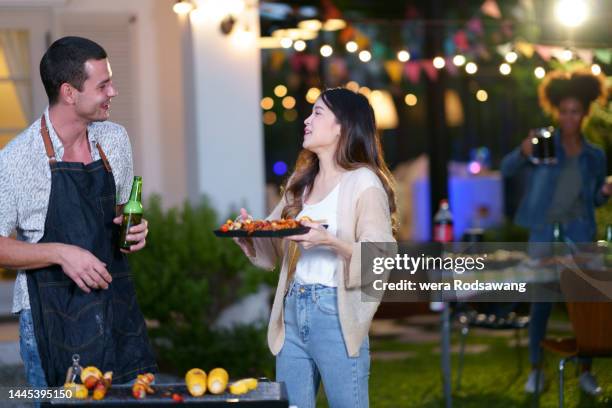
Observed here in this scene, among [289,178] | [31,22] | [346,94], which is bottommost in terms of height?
[289,178]

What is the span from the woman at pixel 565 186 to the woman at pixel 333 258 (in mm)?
2817

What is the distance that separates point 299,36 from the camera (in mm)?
10414

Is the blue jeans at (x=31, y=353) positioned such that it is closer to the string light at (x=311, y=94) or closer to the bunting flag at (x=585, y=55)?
the bunting flag at (x=585, y=55)

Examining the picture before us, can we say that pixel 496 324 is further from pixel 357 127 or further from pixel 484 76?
pixel 484 76

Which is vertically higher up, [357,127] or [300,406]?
[357,127]

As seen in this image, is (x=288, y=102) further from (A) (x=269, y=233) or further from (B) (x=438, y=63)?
(A) (x=269, y=233)

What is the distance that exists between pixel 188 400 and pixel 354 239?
848 mm

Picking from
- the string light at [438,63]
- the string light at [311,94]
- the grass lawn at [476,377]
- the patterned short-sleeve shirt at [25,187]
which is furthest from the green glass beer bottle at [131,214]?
the string light at [311,94]

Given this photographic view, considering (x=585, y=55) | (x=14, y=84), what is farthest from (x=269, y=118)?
(x=585, y=55)

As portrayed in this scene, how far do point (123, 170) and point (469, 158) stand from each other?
953 centimetres

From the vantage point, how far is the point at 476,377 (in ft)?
21.8

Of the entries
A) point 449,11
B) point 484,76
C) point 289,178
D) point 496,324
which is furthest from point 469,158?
point 289,178

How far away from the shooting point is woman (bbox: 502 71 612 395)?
6.03 m

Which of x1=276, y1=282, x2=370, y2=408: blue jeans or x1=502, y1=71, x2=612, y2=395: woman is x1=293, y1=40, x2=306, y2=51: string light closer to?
x1=502, y1=71, x2=612, y2=395: woman
